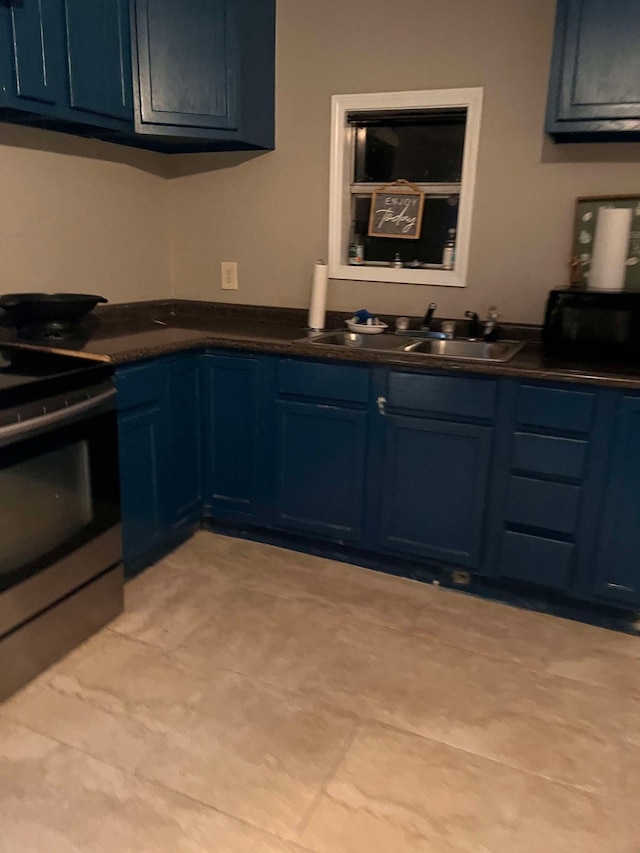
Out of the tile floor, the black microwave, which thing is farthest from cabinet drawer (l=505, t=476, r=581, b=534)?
the black microwave

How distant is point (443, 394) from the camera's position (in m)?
2.33

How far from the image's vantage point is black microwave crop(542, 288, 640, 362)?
2.27 m

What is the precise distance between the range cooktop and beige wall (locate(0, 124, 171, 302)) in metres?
0.54

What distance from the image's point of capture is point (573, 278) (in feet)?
8.52

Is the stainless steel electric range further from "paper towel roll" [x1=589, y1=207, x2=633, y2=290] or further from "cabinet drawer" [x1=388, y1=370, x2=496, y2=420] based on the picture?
"paper towel roll" [x1=589, y1=207, x2=633, y2=290]

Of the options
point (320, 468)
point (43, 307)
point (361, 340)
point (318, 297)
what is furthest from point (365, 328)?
point (43, 307)

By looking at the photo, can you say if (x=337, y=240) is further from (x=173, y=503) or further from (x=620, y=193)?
(x=173, y=503)

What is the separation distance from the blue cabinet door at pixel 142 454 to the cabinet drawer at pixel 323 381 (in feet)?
1.53

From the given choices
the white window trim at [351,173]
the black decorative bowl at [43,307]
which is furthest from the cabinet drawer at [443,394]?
the black decorative bowl at [43,307]

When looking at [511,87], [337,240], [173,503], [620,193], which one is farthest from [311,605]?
[511,87]

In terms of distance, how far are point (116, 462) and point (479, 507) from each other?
1266 millimetres

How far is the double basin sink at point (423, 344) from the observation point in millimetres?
2602

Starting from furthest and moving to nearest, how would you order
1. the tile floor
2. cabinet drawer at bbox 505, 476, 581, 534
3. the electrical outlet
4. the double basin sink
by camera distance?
the electrical outlet
the double basin sink
cabinet drawer at bbox 505, 476, 581, 534
the tile floor

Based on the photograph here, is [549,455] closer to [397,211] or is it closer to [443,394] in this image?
[443,394]
